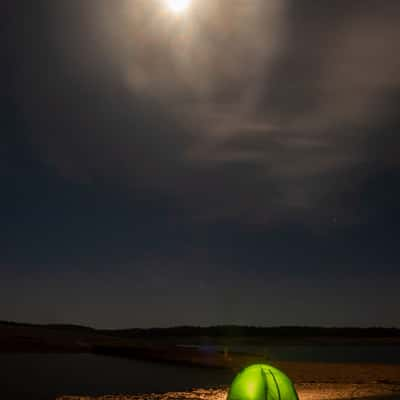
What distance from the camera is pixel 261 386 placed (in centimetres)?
1241

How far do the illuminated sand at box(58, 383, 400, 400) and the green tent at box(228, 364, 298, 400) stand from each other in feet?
19.2

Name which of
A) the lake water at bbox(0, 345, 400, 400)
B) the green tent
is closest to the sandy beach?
the lake water at bbox(0, 345, 400, 400)

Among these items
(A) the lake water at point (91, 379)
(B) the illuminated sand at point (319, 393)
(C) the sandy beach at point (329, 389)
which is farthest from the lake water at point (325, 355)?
(B) the illuminated sand at point (319, 393)

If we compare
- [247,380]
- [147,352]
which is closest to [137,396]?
[247,380]

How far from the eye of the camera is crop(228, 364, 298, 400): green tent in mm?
12328

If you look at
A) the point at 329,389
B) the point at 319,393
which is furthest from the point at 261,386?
the point at 329,389

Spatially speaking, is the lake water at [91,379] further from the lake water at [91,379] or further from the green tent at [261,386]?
the green tent at [261,386]

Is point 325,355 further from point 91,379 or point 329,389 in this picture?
point 91,379

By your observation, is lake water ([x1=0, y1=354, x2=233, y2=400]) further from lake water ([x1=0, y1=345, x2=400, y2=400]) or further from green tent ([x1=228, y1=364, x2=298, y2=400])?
green tent ([x1=228, y1=364, x2=298, y2=400])

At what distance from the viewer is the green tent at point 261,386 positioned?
12.3 metres

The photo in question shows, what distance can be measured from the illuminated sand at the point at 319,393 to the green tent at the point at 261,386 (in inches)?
230

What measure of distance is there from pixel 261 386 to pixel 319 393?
8926 millimetres

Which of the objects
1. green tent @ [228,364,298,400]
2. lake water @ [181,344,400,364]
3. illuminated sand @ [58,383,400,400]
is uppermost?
lake water @ [181,344,400,364]

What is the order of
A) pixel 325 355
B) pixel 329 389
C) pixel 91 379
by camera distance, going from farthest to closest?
pixel 325 355 < pixel 91 379 < pixel 329 389
